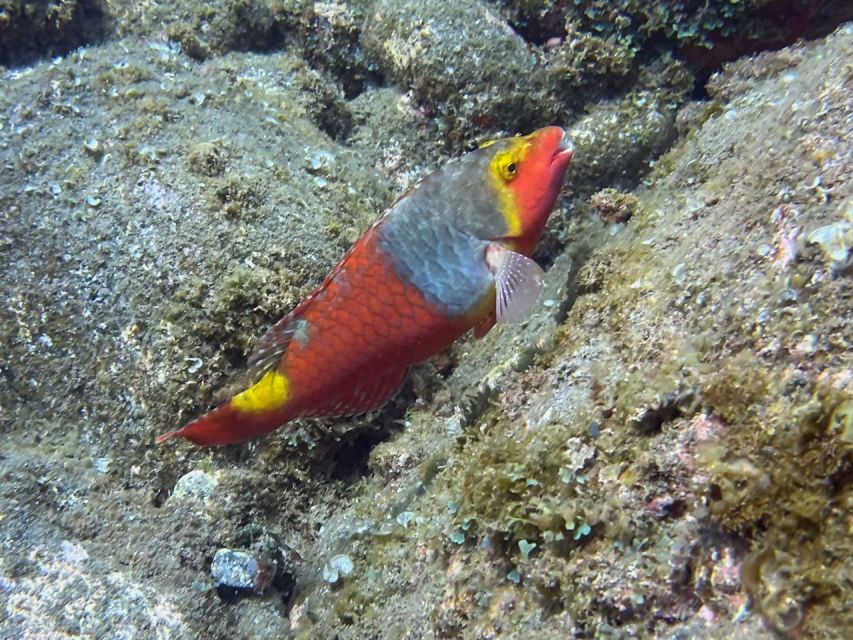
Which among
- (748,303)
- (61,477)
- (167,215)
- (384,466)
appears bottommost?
(384,466)

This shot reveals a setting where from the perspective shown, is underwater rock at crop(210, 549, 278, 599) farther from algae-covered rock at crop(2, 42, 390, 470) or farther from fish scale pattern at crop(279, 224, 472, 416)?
fish scale pattern at crop(279, 224, 472, 416)

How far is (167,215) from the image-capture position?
393 cm

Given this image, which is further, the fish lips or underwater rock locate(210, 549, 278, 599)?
underwater rock locate(210, 549, 278, 599)

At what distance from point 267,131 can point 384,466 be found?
2.77 metres

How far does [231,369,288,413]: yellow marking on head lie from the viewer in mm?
2531

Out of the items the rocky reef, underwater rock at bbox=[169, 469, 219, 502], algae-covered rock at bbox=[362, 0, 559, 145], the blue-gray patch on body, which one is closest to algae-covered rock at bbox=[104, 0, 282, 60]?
the rocky reef

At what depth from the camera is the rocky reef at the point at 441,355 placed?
1737 mm

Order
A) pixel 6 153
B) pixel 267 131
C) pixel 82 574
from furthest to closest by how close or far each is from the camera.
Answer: pixel 267 131 → pixel 6 153 → pixel 82 574

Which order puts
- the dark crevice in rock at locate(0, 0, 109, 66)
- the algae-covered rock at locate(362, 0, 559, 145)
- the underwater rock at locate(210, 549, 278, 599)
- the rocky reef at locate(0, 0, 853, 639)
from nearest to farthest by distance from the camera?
the rocky reef at locate(0, 0, 853, 639) → the underwater rock at locate(210, 549, 278, 599) → the algae-covered rock at locate(362, 0, 559, 145) → the dark crevice in rock at locate(0, 0, 109, 66)

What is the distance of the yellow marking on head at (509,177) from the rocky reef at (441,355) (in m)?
0.57

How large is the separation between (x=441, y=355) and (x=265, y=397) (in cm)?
172

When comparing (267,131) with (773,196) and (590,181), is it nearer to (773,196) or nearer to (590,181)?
(590,181)

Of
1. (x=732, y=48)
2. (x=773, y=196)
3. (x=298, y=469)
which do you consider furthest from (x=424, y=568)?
(x=732, y=48)

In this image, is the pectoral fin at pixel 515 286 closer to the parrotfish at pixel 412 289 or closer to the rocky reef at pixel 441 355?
the parrotfish at pixel 412 289
